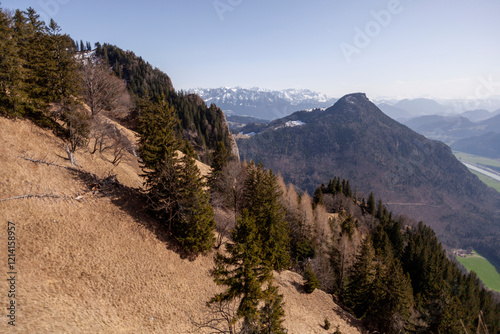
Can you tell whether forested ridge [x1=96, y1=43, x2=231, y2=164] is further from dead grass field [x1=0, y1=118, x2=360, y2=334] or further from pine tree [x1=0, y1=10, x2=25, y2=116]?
dead grass field [x1=0, y1=118, x2=360, y2=334]

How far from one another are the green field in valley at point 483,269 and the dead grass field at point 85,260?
6714 inches

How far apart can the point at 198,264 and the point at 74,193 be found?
15.2m

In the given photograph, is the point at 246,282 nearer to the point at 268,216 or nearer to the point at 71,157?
the point at 268,216

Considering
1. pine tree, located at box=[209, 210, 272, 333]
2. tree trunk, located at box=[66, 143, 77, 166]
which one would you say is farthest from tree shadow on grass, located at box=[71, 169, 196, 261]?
pine tree, located at box=[209, 210, 272, 333]

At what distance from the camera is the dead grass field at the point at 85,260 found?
52.2ft

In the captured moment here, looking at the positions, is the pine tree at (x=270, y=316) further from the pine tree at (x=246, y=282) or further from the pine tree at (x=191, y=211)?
the pine tree at (x=191, y=211)

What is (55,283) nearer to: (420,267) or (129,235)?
(129,235)

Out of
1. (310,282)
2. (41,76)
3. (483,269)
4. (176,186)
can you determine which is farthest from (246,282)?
(483,269)

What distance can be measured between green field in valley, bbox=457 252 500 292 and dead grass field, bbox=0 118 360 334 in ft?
560

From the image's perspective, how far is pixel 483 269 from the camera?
150m

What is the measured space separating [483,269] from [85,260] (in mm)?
218505

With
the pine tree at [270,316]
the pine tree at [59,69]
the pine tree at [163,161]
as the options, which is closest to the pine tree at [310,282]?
the pine tree at [270,316]

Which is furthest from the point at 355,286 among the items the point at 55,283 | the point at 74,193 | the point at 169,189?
the point at 74,193

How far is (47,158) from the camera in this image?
2536 centimetres
